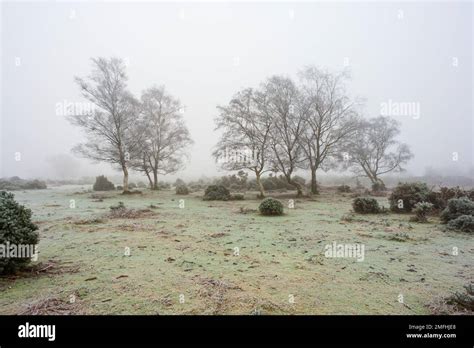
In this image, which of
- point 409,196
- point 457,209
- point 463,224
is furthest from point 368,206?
point 463,224

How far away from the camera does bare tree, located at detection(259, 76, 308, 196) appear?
23.4 m

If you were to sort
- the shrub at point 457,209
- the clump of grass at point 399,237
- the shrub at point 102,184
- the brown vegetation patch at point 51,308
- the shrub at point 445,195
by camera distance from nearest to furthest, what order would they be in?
the brown vegetation patch at point 51,308
the clump of grass at point 399,237
the shrub at point 457,209
the shrub at point 445,195
the shrub at point 102,184

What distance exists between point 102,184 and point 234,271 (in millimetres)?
30740

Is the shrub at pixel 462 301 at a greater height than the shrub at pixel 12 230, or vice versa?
the shrub at pixel 12 230

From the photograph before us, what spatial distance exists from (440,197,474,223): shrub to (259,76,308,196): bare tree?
43.7ft

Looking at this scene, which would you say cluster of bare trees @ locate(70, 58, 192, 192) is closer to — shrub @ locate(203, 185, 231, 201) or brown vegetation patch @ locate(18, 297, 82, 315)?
shrub @ locate(203, 185, 231, 201)

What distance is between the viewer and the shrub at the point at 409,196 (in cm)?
1416

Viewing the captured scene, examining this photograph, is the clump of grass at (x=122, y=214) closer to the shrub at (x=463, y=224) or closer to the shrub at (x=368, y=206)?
the shrub at (x=368, y=206)

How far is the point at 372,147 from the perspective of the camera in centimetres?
3064

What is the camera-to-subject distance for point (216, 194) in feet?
73.3

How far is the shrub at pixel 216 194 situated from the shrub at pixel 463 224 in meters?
15.6

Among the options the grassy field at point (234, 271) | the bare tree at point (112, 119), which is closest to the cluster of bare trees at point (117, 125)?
the bare tree at point (112, 119)

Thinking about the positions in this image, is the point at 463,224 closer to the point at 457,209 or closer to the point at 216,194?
the point at 457,209
